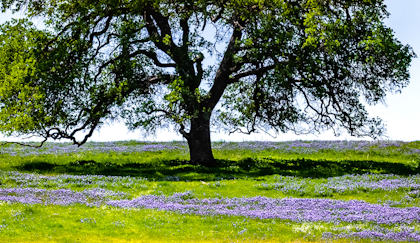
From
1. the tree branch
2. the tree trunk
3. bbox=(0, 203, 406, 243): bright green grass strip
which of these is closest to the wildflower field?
bbox=(0, 203, 406, 243): bright green grass strip

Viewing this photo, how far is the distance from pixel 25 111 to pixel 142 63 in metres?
8.55

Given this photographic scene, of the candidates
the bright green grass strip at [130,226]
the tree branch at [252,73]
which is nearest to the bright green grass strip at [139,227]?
the bright green grass strip at [130,226]

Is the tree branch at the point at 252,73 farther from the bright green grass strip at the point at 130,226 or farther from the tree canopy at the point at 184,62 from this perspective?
the bright green grass strip at the point at 130,226

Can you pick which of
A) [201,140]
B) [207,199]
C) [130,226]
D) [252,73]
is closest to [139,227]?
[130,226]

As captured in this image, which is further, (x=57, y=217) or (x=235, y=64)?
(x=235, y=64)

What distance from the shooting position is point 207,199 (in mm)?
18891

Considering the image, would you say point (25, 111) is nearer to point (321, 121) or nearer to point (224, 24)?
point (224, 24)

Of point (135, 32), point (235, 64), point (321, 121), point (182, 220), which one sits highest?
point (135, 32)

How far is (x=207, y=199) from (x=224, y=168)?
33.6 feet

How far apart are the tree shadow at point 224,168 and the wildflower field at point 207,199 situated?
67mm

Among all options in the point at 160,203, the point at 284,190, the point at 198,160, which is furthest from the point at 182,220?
the point at 198,160

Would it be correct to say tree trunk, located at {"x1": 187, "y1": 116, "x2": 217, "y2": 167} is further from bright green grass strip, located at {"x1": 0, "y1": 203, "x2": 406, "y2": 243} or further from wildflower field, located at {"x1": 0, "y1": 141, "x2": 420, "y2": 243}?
bright green grass strip, located at {"x1": 0, "y1": 203, "x2": 406, "y2": 243}

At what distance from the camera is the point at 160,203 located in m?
18.3

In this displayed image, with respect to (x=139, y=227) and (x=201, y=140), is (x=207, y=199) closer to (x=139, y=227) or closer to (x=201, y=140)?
(x=139, y=227)
